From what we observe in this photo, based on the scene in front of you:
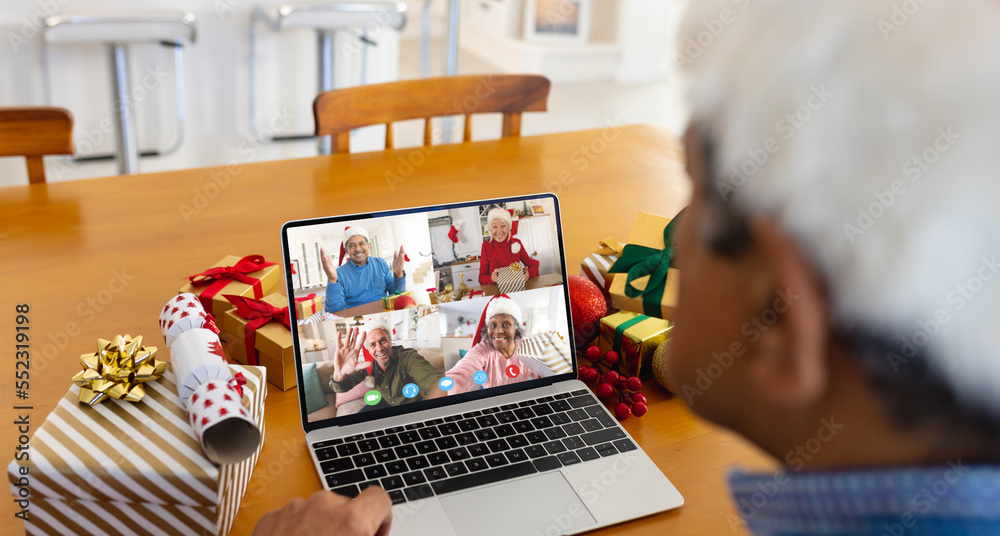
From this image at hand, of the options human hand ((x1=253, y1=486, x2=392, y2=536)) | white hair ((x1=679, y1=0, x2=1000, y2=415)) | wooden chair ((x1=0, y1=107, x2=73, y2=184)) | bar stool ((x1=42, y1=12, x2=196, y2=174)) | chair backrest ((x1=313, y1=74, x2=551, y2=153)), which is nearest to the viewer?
white hair ((x1=679, y1=0, x2=1000, y2=415))

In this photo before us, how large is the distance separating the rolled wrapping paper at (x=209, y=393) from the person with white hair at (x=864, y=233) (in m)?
0.48

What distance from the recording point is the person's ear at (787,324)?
1.18 ft

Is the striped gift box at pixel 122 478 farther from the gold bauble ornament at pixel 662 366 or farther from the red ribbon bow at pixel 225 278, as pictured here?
the gold bauble ornament at pixel 662 366

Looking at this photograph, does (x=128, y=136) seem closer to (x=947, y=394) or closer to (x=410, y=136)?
(x=410, y=136)

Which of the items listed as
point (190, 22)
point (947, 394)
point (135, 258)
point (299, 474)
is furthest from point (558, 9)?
point (947, 394)

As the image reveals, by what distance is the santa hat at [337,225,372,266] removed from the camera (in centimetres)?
88

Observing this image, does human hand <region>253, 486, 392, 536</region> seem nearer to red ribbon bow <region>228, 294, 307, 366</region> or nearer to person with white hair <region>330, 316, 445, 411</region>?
person with white hair <region>330, 316, 445, 411</region>

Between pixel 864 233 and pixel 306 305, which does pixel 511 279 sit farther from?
pixel 864 233

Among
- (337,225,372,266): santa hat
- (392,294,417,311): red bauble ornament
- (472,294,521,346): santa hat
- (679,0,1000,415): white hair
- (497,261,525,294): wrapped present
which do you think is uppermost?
(679,0,1000,415): white hair

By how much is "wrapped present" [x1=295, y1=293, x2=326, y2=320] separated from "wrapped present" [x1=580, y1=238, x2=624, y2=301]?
413mm

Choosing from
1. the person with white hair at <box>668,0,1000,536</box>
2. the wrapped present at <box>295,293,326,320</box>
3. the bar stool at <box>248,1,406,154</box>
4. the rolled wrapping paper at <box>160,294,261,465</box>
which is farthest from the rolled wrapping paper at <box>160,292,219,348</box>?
the bar stool at <box>248,1,406,154</box>

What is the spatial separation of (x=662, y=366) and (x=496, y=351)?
21 cm

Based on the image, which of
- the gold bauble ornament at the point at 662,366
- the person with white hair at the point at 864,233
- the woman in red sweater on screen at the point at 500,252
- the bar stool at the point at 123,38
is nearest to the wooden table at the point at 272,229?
the gold bauble ornament at the point at 662,366

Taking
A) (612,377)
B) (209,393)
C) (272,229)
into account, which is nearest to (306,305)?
(209,393)
